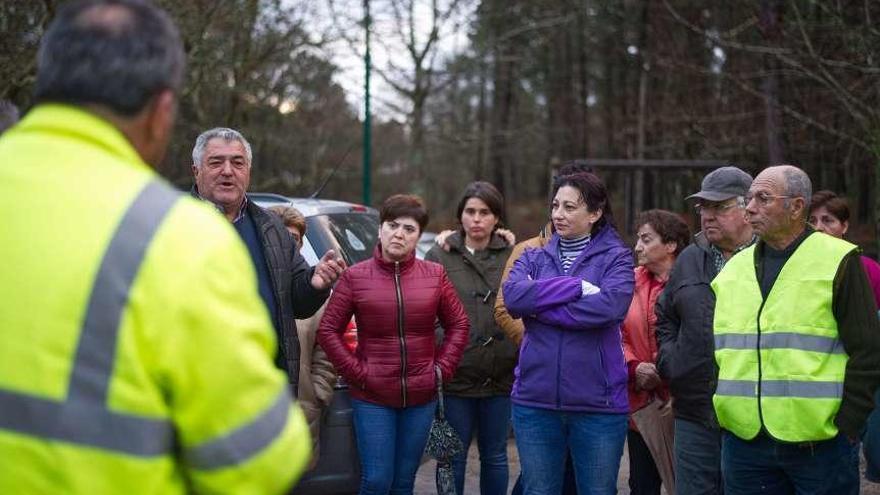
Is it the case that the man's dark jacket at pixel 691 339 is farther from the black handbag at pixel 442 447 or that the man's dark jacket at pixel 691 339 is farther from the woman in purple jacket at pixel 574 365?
the black handbag at pixel 442 447

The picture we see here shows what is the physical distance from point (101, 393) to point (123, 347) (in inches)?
3.7

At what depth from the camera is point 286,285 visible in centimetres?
527

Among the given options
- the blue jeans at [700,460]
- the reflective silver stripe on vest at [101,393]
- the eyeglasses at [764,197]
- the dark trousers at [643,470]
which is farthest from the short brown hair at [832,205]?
the reflective silver stripe on vest at [101,393]

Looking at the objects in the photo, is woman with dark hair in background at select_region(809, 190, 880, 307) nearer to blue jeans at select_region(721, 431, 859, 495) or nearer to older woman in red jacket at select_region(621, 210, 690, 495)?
older woman in red jacket at select_region(621, 210, 690, 495)

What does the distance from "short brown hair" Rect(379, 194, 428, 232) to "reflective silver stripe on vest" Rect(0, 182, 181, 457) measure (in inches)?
173

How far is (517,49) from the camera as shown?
36.2 metres

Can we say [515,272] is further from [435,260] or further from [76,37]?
[76,37]

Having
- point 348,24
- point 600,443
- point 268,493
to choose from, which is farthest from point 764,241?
point 348,24

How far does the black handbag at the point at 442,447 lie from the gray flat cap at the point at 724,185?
1832mm

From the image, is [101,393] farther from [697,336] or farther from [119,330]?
[697,336]

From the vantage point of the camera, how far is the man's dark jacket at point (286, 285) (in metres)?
5.20

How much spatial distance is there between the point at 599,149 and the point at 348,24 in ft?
61.2

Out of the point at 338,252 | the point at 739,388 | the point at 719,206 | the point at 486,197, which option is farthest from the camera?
the point at 486,197

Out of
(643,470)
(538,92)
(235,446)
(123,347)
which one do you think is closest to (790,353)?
(643,470)
